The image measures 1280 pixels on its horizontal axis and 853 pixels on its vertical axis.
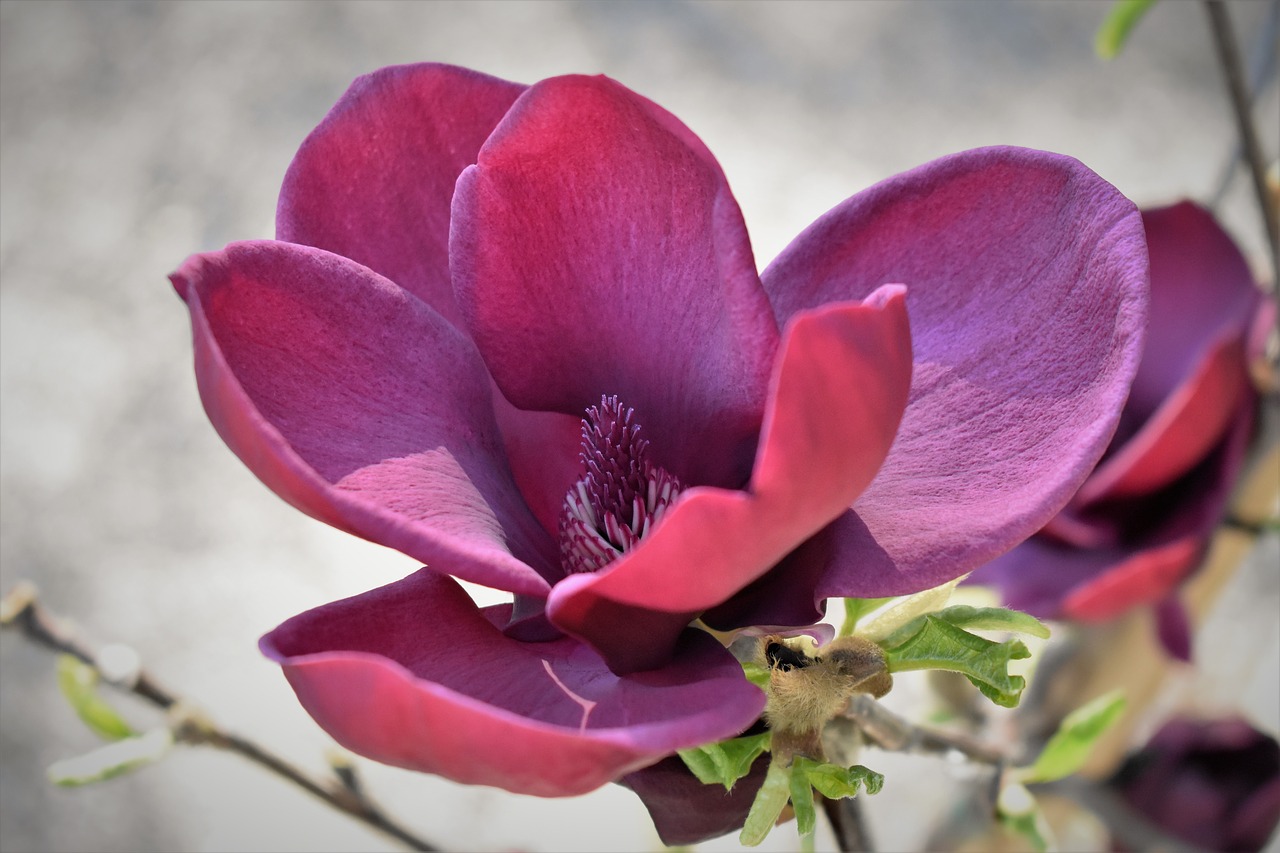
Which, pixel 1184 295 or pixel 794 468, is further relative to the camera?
pixel 1184 295

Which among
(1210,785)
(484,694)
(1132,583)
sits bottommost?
(1210,785)

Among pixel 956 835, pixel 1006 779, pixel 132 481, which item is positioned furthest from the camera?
pixel 132 481

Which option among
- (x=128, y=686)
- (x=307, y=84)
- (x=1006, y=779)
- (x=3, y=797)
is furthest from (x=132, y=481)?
(x=1006, y=779)

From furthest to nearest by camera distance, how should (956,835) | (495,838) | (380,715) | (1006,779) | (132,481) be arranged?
(132,481) < (495,838) < (956,835) < (1006,779) < (380,715)

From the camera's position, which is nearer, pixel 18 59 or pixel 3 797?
pixel 3 797

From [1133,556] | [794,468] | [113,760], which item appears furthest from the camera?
[1133,556]

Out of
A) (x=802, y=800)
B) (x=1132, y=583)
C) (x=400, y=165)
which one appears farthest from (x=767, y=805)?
(x=1132, y=583)

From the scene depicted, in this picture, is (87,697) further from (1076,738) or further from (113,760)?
(1076,738)

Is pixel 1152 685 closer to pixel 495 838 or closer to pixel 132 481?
pixel 495 838

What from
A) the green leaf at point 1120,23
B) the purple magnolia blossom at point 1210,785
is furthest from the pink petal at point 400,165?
the purple magnolia blossom at point 1210,785
